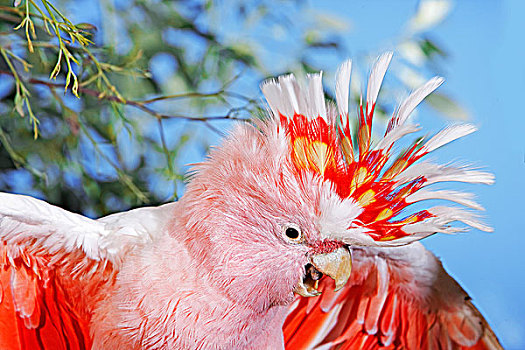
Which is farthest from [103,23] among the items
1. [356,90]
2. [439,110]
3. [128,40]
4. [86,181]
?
[439,110]

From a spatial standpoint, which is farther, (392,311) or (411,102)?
(392,311)

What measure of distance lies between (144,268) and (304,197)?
0.12 m

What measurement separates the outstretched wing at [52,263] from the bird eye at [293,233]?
0.10 m

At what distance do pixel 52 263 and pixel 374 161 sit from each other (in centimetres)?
23

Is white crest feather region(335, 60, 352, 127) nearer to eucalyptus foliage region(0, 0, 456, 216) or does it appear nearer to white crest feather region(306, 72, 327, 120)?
white crest feather region(306, 72, 327, 120)

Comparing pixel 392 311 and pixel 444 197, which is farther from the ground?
pixel 444 197

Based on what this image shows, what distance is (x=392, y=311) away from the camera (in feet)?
1.58

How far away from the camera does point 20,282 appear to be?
0.37 m

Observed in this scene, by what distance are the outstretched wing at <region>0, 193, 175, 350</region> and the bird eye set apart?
10 centimetres

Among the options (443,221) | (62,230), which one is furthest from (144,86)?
(443,221)

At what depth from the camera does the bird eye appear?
332 millimetres

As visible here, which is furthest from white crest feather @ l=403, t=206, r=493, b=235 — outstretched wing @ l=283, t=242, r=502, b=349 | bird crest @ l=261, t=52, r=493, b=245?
outstretched wing @ l=283, t=242, r=502, b=349

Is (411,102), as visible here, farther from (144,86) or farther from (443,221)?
(144,86)

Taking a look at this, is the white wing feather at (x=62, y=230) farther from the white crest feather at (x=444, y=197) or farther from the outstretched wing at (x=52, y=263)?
the white crest feather at (x=444, y=197)
